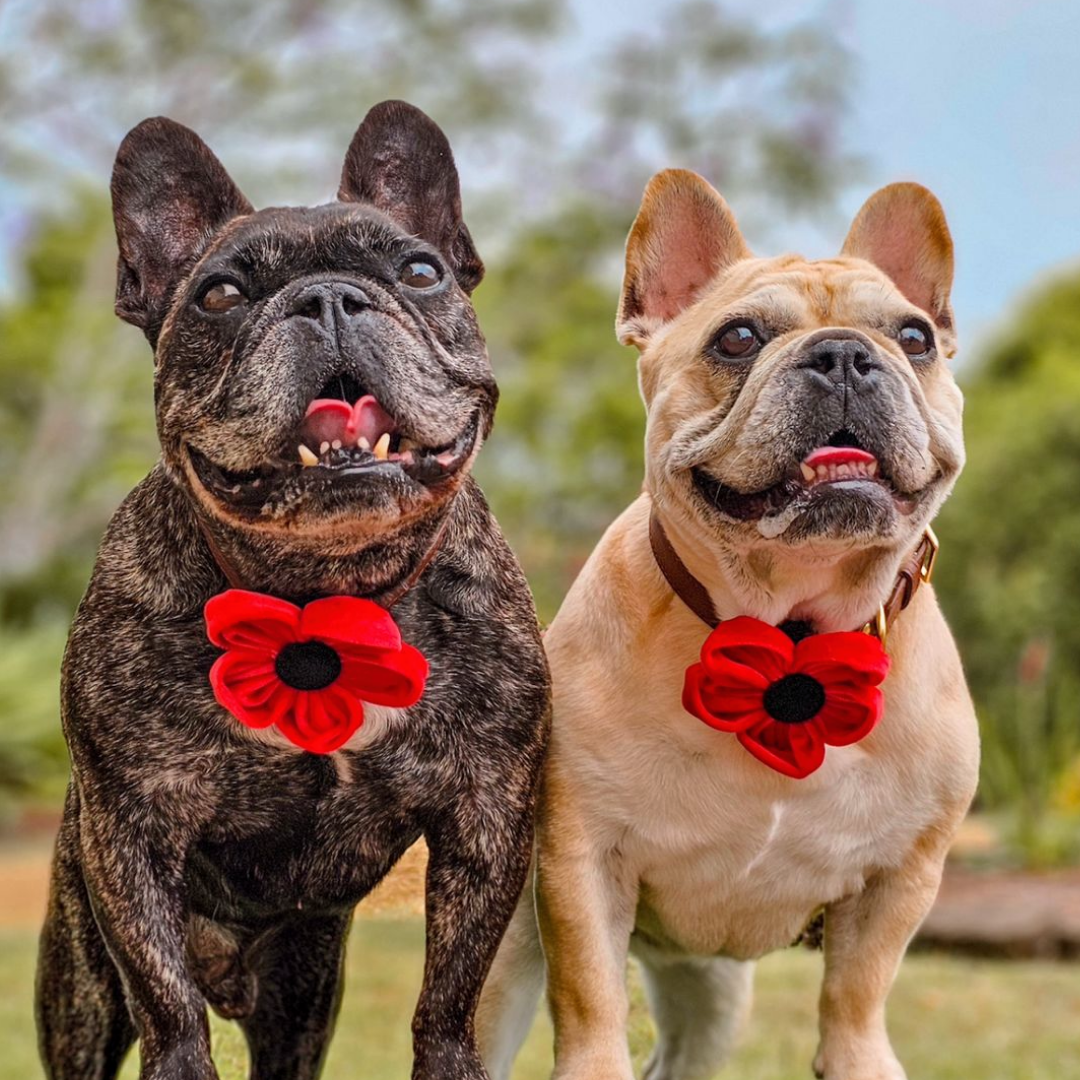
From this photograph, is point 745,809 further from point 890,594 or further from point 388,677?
point 388,677

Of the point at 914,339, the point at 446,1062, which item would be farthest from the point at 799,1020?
the point at 914,339

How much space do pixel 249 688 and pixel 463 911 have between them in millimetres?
520

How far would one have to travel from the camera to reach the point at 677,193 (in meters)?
3.04

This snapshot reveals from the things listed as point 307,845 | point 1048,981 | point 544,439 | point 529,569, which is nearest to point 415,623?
point 307,845

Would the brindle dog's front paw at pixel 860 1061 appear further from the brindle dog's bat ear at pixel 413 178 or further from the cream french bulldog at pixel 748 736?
the brindle dog's bat ear at pixel 413 178

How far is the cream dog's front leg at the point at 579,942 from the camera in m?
2.76

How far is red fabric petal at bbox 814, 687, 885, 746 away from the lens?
268cm

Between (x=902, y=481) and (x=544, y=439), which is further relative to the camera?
(x=544, y=439)

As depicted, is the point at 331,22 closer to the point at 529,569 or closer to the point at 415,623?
the point at 529,569

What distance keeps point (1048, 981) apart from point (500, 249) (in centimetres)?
1024

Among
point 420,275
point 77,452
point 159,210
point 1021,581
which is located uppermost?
point 77,452

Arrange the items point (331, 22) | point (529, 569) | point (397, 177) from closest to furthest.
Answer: point (397, 177), point (529, 569), point (331, 22)

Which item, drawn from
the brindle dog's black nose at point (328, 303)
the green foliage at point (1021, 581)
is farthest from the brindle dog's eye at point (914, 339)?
the green foliage at point (1021, 581)

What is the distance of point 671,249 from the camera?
311cm
